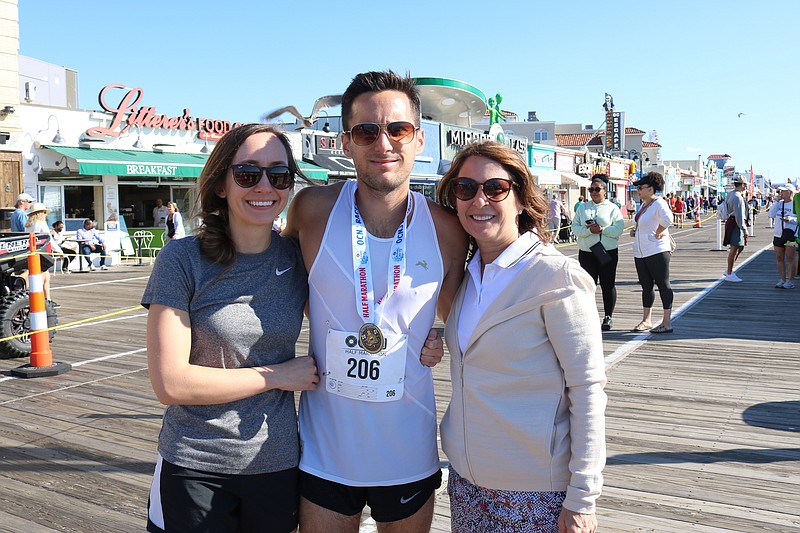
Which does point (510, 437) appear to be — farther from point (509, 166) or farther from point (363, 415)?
point (509, 166)

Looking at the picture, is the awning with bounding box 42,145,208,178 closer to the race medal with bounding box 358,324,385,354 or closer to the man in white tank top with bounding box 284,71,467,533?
the man in white tank top with bounding box 284,71,467,533

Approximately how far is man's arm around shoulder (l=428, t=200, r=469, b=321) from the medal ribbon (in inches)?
5.7

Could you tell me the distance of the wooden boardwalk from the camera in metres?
3.59

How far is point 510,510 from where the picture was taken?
6.41 ft

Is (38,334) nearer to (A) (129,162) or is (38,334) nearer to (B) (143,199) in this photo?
(A) (129,162)

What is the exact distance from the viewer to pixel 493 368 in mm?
1945

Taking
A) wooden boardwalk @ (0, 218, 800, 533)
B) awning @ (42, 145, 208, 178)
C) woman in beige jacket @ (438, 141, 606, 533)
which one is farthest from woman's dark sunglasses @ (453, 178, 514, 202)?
awning @ (42, 145, 208, 178)

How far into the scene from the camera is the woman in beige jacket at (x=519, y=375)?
1.88m

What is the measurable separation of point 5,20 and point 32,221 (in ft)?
26.6

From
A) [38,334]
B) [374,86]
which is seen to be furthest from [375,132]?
[38,334]

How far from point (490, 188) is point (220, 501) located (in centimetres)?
118

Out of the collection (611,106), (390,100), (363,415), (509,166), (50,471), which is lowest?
(50,471)

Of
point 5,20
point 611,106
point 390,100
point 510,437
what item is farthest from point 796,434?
point 611,106

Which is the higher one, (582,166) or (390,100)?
(582,166)
